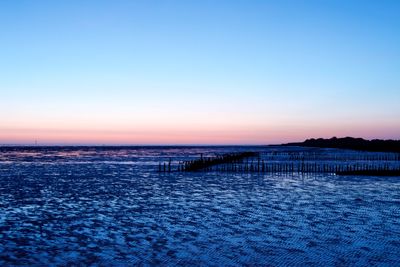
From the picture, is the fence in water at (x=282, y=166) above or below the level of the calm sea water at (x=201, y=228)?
above

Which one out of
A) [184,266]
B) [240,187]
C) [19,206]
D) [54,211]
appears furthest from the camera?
[240,187]

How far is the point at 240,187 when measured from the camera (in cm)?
3341

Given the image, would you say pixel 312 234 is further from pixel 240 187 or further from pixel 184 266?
pixel 240 187

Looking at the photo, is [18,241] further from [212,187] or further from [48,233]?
[212,187]

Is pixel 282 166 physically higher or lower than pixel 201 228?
higher

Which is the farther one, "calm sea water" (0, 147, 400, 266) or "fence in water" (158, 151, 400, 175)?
"fence in water" (158, 151, 400, 175)

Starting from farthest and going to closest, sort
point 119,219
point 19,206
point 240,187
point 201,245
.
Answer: point 240,187, point 19,206, point 119,219, point 201,245

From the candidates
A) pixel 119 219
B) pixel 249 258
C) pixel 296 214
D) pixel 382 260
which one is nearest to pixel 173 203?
pixel 119 219

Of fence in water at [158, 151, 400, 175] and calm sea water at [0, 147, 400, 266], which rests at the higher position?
fence in water at [158, 151, 400, 175]

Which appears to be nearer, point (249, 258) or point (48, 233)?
point (249, 258)

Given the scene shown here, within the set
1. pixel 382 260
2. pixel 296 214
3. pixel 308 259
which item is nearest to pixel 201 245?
pixel 308 259

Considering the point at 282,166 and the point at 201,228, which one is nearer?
the point at 201,228

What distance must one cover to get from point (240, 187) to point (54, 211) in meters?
15.6

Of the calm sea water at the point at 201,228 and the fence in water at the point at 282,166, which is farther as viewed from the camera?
the fence in water at the point at 282,166
